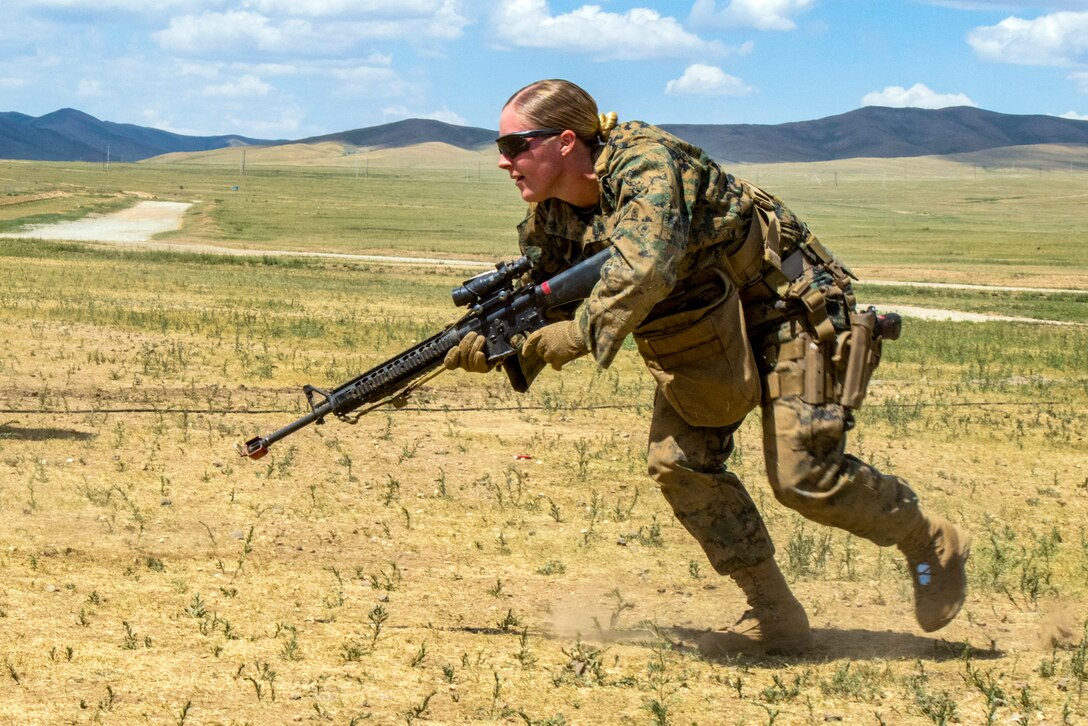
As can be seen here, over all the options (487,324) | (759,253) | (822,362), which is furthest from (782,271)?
(487,324)

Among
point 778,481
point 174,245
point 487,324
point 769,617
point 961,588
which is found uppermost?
point 487,324

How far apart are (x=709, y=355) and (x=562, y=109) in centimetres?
112

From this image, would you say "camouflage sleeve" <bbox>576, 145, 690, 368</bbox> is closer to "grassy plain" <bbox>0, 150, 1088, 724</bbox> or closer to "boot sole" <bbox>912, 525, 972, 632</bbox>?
"grassy plain" <bbox>0, 150, 1088, 724</bbox>

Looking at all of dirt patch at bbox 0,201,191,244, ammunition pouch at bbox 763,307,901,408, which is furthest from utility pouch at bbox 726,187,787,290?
dirt patch at bbox 0,201,191,244

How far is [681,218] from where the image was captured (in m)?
4.72

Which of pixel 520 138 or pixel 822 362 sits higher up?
pixel 520 138

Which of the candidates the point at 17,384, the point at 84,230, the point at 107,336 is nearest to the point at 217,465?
the point at 17,384

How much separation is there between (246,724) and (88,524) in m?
3.31

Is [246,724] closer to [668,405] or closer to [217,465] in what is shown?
[668,405]

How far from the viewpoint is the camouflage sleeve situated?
4551 millimetres

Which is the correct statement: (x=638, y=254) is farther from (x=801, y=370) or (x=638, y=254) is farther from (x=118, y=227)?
(x=118, y=227)

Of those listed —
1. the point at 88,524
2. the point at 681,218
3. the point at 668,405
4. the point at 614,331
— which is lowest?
the point at 88,524

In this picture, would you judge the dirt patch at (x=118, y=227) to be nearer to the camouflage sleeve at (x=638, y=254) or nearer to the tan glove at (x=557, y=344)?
the tan glove at (x=557, y=344)

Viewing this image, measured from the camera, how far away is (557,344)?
16.2 ft
